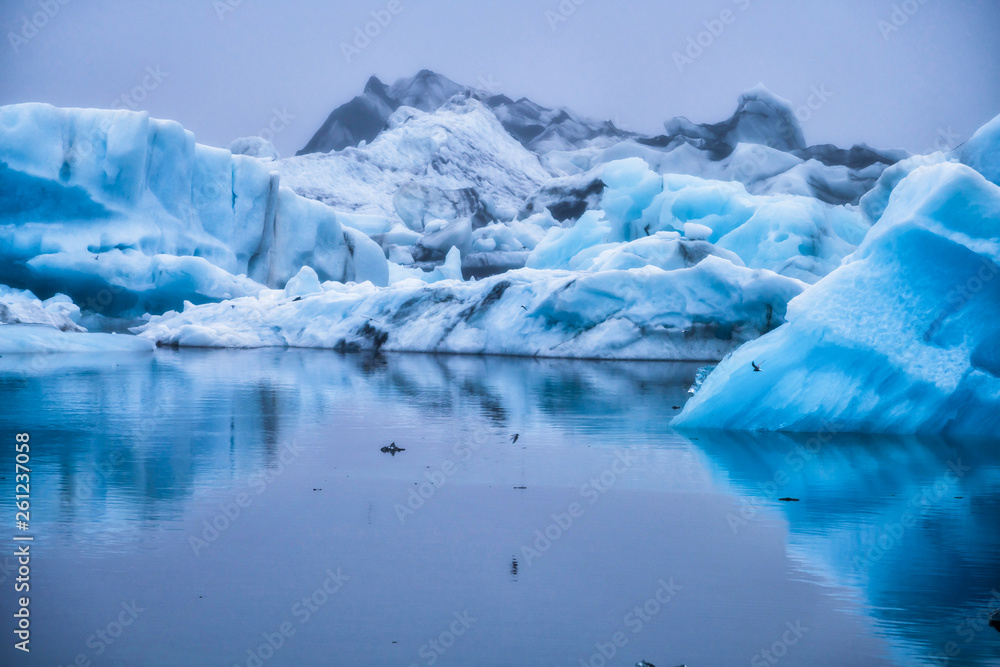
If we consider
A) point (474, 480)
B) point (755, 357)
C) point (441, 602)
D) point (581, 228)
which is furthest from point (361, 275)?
point (441, 602)

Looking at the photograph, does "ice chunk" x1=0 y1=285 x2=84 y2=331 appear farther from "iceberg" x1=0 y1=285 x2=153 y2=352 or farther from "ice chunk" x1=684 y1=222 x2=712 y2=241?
"ice chunk" x1=684 y1=222 x2=712 y2=241

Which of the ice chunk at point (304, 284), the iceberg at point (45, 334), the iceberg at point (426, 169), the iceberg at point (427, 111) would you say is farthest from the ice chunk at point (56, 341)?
the iceberg at point (427, 111)

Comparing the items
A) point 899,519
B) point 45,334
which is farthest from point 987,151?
point 45,334

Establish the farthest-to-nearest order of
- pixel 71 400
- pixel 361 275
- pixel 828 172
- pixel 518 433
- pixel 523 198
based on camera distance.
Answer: pixel 523 198
pixel 828 172
pixel 361 275
pixel 71 400
pixel 518 433

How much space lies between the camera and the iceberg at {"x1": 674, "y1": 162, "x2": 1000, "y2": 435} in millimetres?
6340

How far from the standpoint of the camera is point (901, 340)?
637 cm

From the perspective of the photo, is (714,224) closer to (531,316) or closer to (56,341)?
(531,316)

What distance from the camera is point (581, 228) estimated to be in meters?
22.5

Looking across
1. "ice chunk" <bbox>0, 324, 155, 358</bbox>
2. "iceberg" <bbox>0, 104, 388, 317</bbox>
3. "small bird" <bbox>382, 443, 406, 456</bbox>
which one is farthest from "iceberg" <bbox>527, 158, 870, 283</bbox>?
"small bird" <bbox>382, 443, 406, 456</bbox>

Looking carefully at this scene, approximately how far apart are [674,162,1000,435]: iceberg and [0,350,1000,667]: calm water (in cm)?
35

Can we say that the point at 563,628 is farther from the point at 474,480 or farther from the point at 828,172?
the point at 828,172

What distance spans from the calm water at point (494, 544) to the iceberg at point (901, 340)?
35cm

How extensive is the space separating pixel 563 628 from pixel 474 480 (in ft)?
6.89

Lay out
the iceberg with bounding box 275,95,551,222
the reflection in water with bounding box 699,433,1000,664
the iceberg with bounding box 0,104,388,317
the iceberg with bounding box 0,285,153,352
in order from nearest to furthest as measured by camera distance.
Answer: the reflection in water with bounding box 699,433,1000,664 → the iceberg with bounding box 0,285,153,352 → the iceberg with bounding box 0,104,388,317 → the iceberg with bounding box 275,95,551,222
